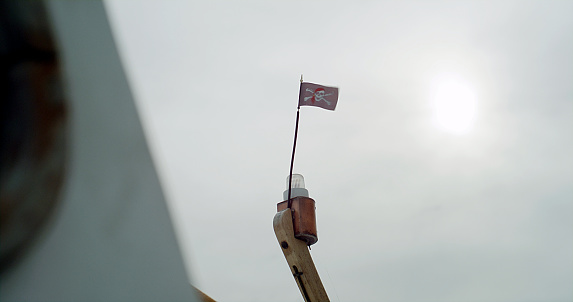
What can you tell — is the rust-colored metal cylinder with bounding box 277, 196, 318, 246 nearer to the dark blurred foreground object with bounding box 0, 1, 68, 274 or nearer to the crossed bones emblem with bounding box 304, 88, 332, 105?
the crossed bones emblem with bounding box 304, 88, 332, 105

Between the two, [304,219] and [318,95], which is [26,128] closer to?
[304,219]

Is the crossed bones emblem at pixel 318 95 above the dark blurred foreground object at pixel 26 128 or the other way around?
above

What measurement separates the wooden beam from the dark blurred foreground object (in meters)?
3.83

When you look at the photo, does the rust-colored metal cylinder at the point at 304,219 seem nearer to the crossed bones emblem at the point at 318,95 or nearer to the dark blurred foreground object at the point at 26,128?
the crossed bones emblem at the point at 318,95

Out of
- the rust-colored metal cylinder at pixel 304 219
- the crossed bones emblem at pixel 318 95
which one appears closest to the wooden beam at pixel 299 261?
the rust-colored metal cylinder at pixel 304 219

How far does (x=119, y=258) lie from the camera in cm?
105

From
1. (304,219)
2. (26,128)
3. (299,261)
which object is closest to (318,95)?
(304,219)

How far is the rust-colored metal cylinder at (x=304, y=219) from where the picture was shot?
468 cm

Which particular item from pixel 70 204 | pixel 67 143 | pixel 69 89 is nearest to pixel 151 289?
pixel 70 204

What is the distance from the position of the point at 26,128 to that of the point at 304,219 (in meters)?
3.97

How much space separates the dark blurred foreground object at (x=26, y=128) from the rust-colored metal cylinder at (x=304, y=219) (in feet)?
12.6

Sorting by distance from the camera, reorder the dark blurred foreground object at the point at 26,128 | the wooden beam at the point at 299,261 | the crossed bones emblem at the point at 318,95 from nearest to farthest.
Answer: the dark blurred foreground object at the point at 26,128 < the wooden beam at the point at 299,261 < the crossed bones emblem at the point at 318,95

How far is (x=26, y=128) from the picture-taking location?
0.90m

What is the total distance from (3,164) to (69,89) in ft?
0.68
